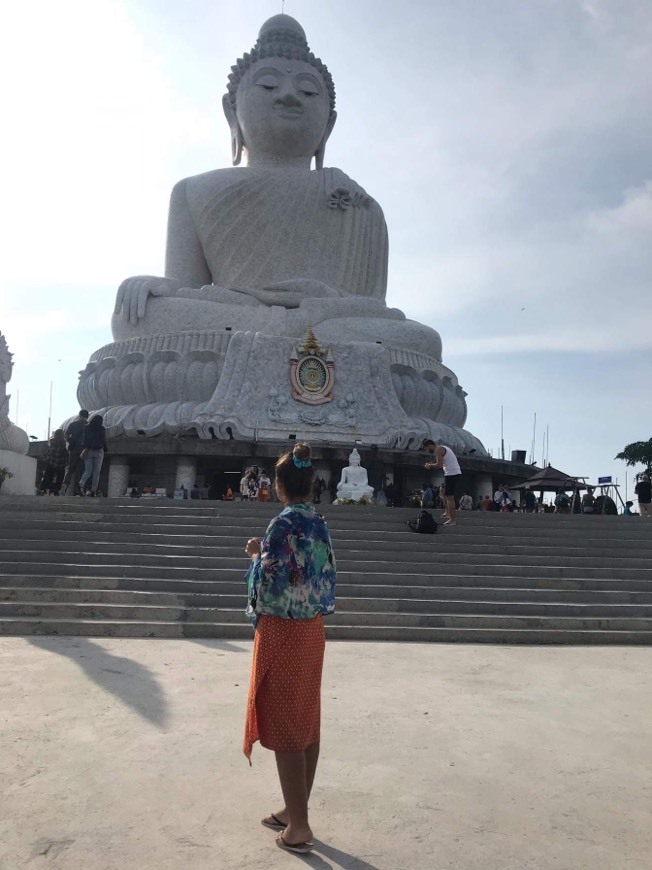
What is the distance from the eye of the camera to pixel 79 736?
9.71 feet

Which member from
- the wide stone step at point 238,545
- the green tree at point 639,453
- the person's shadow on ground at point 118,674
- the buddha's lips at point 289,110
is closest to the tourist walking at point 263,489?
the wide stone step at point 238,545

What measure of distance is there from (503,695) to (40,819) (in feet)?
7.39

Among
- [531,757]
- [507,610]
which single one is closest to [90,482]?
[507,610]

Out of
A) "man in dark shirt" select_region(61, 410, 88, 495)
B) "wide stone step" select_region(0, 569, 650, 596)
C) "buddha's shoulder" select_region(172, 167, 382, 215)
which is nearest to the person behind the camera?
"wide stone step" select_region(0, 569, 650, 596)

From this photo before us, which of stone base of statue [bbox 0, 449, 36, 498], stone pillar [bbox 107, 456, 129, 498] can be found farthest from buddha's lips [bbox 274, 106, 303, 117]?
stone base of statue [bbox 0, 449, 36, 498]

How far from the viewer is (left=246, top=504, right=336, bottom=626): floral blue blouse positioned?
224cm

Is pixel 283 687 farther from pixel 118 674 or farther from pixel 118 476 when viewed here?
pixel 118 476

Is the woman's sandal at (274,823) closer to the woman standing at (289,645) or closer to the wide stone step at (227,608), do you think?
the woman standing at (289,645)

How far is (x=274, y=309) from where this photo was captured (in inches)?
669

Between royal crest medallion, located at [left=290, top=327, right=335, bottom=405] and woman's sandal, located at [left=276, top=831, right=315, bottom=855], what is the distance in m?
13.9

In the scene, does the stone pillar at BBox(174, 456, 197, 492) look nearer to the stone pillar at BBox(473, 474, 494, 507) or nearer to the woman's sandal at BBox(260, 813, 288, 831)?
the stone pillar at BBox(473, 474, 494, 507)

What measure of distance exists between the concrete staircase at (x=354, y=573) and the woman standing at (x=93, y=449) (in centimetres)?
86

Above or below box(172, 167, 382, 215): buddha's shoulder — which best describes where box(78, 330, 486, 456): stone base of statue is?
below

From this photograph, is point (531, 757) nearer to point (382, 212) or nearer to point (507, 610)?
point (507, 610)
